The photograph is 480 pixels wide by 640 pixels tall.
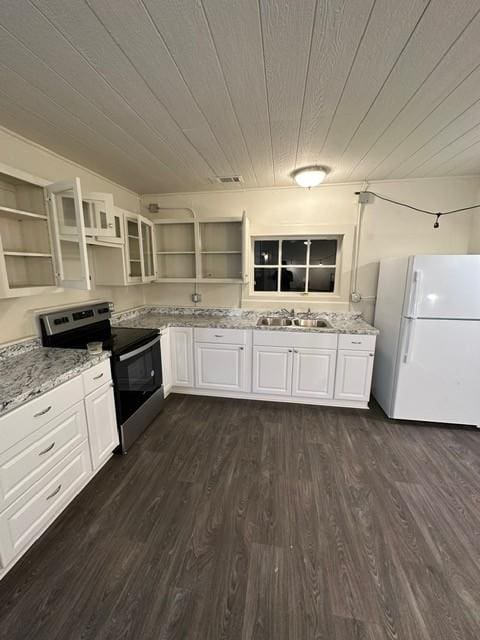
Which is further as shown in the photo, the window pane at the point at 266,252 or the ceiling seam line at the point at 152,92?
the window pane at the point at 266,252

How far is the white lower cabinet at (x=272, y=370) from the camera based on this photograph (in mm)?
2770

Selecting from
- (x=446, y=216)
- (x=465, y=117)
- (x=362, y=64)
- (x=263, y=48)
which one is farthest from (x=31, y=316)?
(x=446, y=216)

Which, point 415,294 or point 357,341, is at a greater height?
point 415,294

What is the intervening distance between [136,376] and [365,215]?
2958mm

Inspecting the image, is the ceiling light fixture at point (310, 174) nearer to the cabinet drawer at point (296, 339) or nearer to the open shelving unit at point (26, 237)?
the cabinet drawer at point (296, 339)

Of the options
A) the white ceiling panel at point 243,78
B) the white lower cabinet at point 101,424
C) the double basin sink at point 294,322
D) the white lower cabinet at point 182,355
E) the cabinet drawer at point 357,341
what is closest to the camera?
the white ceiling panel at point 243,78

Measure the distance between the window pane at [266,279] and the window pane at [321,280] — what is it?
437 mm

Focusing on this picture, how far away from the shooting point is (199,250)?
311 cm

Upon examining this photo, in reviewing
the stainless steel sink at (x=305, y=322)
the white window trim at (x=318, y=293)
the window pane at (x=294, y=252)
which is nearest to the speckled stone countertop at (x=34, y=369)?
the white window trim at (x=318, y=293)

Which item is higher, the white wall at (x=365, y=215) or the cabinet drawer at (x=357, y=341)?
the white wall at (x=365, y=215)

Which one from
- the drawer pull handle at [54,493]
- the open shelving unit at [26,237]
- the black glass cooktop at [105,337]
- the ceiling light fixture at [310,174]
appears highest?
the ceiling light fixture at [310,174]

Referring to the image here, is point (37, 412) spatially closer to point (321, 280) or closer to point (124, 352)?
point (124, 352)

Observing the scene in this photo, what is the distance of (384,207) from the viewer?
293 centimetres

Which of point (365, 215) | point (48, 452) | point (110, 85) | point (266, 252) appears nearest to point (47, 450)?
point (48, 452)
